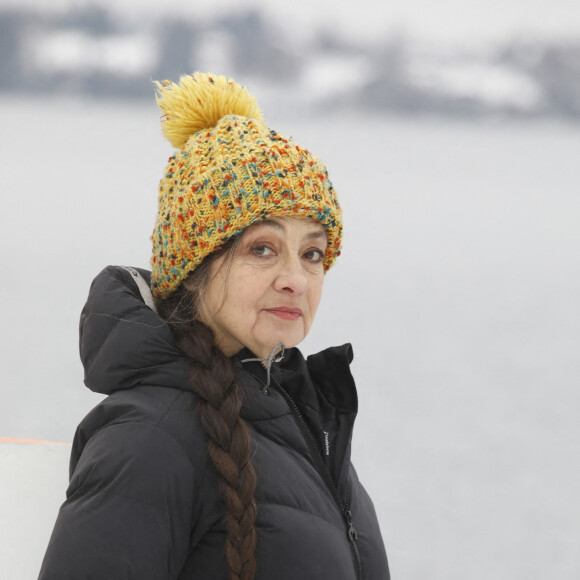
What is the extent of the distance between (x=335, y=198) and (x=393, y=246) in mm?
3027

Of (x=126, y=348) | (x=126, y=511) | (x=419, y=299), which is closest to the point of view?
(x=126, y=511)

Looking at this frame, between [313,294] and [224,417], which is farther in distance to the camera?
[313,294]

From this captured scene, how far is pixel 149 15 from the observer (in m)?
5.45

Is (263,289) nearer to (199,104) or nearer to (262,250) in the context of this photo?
(262,250)

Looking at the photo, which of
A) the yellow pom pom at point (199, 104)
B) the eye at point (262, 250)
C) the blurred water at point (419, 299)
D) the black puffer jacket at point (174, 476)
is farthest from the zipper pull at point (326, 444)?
the blurred water at point (419, 299)

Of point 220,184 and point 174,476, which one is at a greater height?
point 220,184

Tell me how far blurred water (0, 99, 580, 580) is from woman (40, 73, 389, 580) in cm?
100

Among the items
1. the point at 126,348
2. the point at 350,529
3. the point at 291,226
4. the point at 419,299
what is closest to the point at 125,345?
the point at 126,348

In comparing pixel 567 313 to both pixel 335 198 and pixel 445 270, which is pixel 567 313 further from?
pixel 335 198

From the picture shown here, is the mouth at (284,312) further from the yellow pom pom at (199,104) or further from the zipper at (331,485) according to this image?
the yellow pom pom at (199,104)

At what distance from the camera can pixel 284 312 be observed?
0.84 metres

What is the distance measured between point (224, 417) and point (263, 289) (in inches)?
6.4

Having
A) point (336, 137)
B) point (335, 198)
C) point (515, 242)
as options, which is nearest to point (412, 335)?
point (515, 242)

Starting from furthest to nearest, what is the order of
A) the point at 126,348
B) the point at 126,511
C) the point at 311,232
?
the point at 311,232, the point at 126,348, the point at 126,511
